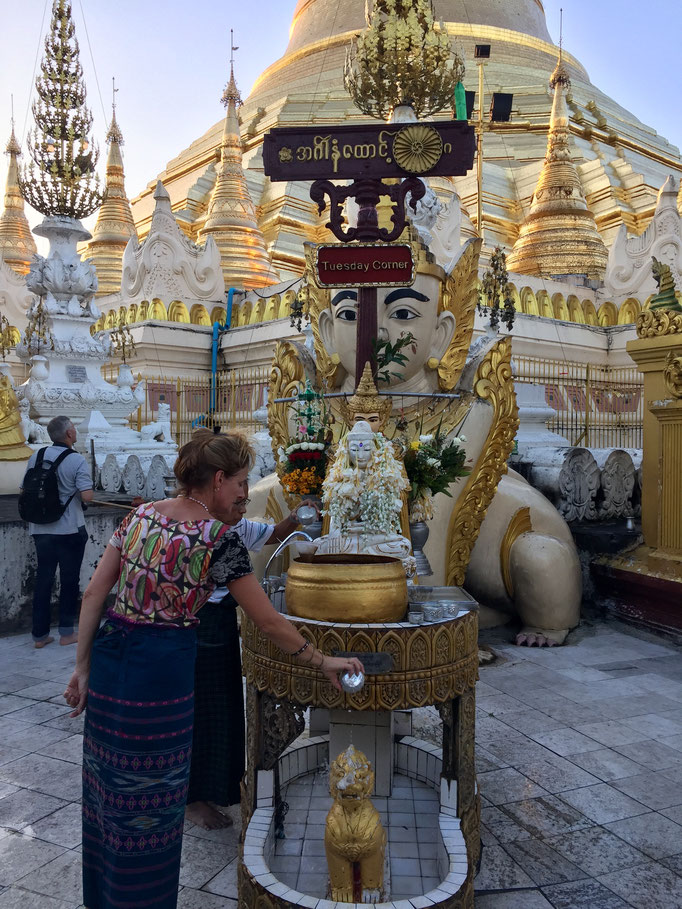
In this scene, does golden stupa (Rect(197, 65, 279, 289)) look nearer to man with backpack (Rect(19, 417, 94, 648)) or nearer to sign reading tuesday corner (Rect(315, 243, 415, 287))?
man with backpack (Rect(19, 417, 94, 648))

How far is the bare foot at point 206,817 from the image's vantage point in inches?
107

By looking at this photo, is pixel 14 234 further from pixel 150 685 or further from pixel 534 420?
pixel 150 685

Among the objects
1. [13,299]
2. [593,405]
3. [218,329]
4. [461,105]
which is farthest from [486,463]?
[13,299]

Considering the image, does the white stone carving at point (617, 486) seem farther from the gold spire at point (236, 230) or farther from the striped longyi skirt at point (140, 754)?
the gold spire at point (236, 230)

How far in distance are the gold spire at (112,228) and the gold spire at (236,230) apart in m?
2.73

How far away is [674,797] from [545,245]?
14297mm

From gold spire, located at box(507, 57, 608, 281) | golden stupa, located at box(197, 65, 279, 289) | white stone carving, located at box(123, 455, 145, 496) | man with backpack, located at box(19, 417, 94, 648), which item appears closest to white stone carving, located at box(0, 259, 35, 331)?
golden stupa, located at box(197, 65, 279, 289)

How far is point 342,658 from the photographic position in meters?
2.06

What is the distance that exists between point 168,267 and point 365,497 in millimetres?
12380

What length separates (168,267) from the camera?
1430 centimetres

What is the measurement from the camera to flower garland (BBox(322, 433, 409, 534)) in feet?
10.0

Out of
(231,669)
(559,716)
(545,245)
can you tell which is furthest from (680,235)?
(231,669)

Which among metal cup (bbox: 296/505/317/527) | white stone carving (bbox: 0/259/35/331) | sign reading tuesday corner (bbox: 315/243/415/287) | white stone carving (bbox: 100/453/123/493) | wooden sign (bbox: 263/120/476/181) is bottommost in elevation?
white stone carving (bbox: 100/453/123/493)

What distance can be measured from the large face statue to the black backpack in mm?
2060
